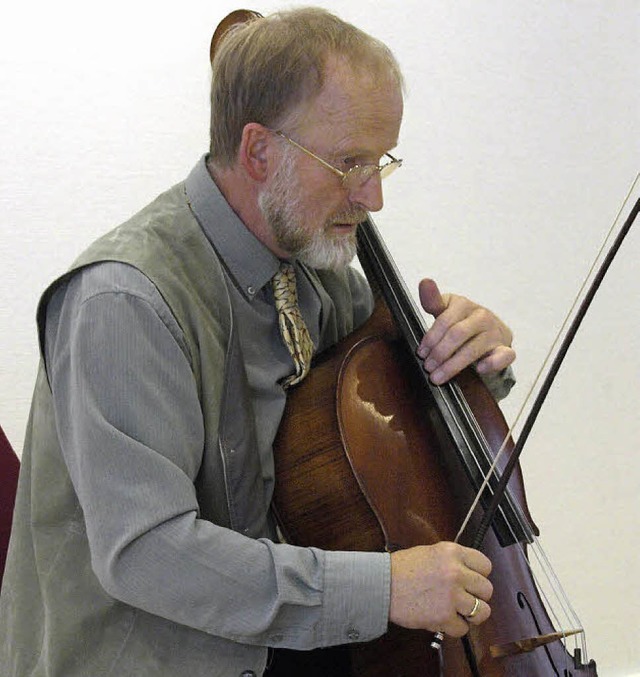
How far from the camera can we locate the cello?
39.8 inches

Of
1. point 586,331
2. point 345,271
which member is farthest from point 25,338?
point 586,331

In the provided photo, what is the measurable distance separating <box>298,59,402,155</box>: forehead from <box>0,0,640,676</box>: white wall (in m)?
0.59

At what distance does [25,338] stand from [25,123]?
13.6 inches

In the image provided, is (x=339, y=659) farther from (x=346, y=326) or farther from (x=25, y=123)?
(x=25, y=123)

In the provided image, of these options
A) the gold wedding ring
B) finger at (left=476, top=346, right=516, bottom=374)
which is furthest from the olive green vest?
finger at (left=476, top=346, right=516, bottom=374)

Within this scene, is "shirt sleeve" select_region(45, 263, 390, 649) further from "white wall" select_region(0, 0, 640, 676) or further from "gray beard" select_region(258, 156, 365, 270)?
"white wall" select_region(0, 0, 640, 676)

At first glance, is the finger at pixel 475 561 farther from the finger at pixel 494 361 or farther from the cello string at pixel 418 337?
the finger at pixel 494 361

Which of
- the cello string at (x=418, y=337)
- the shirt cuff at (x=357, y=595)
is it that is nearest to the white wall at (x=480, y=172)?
the cello string at (x=418, y=337)

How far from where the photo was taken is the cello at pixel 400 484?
1.01 metres

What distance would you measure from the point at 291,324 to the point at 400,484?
0.80ft

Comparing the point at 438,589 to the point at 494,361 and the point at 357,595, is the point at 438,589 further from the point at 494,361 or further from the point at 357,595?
the point at 494,361

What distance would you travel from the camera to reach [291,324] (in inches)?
45.8

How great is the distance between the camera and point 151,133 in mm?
1615

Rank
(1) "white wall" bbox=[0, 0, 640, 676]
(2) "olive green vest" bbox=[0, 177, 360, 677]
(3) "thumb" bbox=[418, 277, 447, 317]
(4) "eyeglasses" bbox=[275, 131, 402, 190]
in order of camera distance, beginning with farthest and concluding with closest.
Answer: (1) "white wall" bbox=[0, 0, 640, 676] < (3) "thumb" bbox=[418, 277, 447, 317] < (4) "eyeglasses" bbox=[275, 131, 402, 190] < (2) "olive green vest" bbox=[0, 177, 360, 677]
